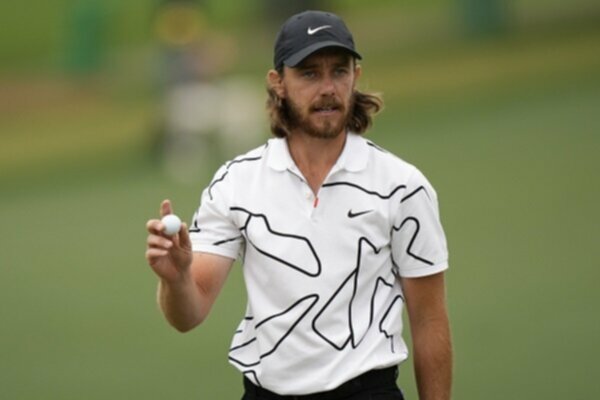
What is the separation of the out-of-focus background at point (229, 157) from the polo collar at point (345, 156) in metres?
4.27

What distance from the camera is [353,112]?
6.62 metres

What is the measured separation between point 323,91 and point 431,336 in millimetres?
990

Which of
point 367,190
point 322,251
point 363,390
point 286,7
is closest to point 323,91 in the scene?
point 367,190

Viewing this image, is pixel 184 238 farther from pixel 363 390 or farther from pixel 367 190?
pixel 363 390

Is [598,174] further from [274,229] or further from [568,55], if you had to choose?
[274,229]

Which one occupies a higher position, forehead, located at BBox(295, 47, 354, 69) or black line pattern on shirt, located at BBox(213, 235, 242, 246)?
forehead, located at BBox(295, 47, 354, 69)

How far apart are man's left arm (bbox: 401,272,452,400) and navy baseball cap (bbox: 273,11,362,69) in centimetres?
89

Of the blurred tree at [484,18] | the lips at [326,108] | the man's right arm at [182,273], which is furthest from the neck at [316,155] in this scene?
the blurred tree at [484,18]

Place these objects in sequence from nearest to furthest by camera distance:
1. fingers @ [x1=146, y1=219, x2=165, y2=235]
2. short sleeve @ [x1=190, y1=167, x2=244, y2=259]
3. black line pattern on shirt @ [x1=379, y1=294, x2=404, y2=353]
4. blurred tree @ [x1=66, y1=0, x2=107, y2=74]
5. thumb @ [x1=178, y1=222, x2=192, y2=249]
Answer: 1. fingers @ [x1=146, y1=219, x2=165, y2=235]
2. thumb @ [x1=178, y1=222, x2=192, y2=249]
3. black line pattern on shirt @ [x1=379, y1=294, x2=404, y2=353]
4. short sleeve @ [x1=190, y1=167, x2=244, y2=259]
5. blurred tree @ [x1=66, y1=0, x2=107, y2=74]

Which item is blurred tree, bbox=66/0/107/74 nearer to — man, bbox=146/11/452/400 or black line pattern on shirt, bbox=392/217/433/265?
man, bbox=146/11/452/400

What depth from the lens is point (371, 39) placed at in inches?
1183

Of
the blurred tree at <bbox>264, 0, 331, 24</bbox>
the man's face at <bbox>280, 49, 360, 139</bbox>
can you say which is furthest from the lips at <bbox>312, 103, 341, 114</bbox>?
the blurred tree at <bbox>264, 0, 331, 24</bbox>

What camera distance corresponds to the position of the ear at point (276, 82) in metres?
6.57

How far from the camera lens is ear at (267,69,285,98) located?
6.57 metres
